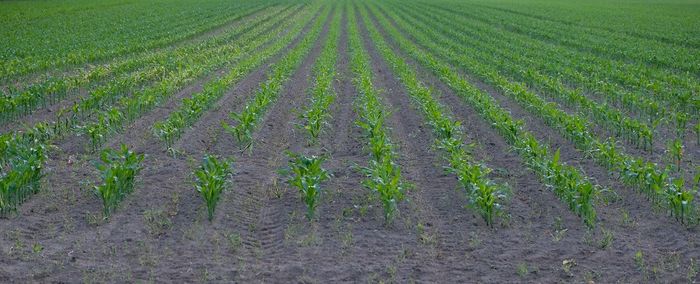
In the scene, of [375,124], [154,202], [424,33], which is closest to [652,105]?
[375,124]

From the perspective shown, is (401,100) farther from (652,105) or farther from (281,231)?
(281,231)

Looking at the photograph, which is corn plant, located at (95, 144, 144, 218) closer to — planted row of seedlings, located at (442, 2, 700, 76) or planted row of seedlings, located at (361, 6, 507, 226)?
planted row of seedlings, located at (361, 6, 507, 226)

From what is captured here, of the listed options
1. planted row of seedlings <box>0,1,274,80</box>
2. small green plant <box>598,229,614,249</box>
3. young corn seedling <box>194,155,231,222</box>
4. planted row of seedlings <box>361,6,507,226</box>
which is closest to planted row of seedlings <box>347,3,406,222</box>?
planted row of seedlings <box>361,6,507,226</box>

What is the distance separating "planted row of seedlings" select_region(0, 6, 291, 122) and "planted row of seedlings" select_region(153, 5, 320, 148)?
222 cm

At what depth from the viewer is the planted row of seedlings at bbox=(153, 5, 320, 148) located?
37.1 ft

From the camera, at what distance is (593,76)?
734 inches

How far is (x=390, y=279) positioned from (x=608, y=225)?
9.30 feet

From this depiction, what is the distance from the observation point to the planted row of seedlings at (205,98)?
11297mm

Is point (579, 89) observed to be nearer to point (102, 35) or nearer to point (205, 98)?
point (205, 98)

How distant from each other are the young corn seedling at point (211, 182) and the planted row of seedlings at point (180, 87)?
2901 mm

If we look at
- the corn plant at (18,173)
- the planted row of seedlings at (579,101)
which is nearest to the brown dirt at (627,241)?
the planted row of seedlings at (579,101)

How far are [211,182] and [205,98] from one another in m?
5.78

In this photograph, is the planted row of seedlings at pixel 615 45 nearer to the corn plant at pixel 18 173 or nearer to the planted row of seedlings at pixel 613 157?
the planted row of seedlings at pixel 613 157

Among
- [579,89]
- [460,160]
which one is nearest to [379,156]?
[460,160]
